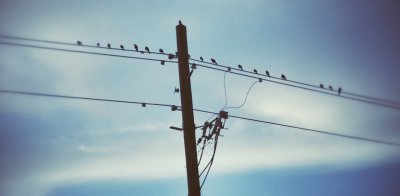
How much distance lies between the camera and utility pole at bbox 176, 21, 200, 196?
324 inches

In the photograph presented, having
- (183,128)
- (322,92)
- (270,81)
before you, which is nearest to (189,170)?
(183,128)

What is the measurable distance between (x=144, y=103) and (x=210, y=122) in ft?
6.96

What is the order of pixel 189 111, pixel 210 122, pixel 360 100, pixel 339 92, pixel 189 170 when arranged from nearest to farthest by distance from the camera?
pixel 189 170, pixel 189 111, pixel 210 122, pixel 339 92, pixel 360 100

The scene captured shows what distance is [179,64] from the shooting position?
367 inches

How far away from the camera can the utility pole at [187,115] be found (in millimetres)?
8227

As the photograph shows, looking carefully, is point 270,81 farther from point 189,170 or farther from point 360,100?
point 189,170

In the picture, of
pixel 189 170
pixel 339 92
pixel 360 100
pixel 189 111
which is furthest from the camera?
pixel 360 100

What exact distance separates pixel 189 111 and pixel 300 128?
4.57 meters

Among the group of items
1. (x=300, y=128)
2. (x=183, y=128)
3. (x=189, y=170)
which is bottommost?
(x=189, y=170)

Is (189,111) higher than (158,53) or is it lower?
lower

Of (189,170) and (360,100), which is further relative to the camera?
(360,100)

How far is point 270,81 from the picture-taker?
1117 cm

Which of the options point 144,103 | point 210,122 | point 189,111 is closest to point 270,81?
point 210,122

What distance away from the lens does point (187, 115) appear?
877 centimetres
